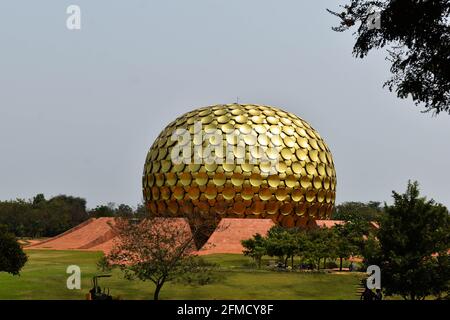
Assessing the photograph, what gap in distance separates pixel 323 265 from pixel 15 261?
15.0 m

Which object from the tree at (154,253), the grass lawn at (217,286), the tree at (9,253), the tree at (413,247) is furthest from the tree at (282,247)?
the tree at (9,253)

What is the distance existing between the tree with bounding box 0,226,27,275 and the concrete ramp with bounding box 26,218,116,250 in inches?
794

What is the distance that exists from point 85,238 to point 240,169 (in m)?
13.3

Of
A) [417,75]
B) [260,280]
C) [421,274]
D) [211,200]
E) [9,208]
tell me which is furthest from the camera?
[9,208]

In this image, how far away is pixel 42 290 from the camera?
19203mm

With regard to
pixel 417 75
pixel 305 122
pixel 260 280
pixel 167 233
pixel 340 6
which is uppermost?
pixel 305 122

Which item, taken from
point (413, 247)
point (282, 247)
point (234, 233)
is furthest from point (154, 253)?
point (234, 233)

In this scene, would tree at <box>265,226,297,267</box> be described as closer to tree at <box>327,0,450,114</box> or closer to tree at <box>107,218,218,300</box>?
tree at <box>107,218,218,300</box>

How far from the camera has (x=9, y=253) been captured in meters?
20.3

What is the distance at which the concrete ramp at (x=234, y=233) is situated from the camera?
33.8 meters

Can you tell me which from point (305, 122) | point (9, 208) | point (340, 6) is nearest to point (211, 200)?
point (305, 122)

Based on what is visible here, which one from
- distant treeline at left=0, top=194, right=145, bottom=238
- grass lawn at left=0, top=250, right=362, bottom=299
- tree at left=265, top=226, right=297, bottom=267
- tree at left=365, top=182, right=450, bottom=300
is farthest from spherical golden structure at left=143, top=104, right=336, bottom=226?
distant treeline at left=0, top=194, right=145, bottom=238
